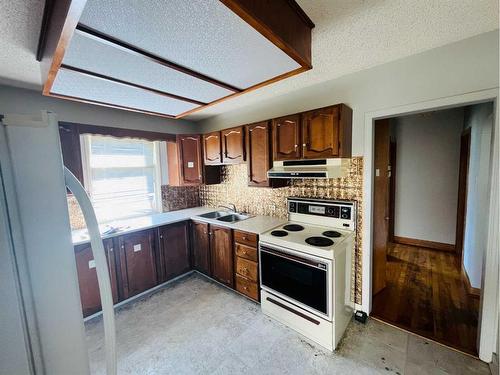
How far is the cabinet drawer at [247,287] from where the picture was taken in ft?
7.97

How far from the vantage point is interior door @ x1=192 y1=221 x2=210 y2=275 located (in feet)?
9.68

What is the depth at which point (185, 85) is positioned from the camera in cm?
184

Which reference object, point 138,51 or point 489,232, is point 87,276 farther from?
point 489,232

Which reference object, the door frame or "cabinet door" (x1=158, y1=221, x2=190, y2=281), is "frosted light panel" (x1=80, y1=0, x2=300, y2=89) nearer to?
the door frame

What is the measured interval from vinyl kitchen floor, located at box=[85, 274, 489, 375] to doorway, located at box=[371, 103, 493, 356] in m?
0.25

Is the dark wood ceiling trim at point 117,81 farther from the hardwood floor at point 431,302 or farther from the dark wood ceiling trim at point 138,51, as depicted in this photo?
the hardwood floor at point 431,302

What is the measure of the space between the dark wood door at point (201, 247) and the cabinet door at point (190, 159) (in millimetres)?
689

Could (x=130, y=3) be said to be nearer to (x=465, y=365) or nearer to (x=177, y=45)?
(x=177, y=45)

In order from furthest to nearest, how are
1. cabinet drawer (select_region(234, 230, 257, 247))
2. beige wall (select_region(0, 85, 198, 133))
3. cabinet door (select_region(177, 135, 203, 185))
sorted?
cabinet door (select_region(177, 135, 203, 185)) → cabinet drawer (select_region(234, 230, 257, 247)) → beige wall (select_region(0, 85, 198, 133))

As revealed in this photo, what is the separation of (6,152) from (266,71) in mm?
1523

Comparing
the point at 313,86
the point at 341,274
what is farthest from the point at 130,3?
the point at 341,274

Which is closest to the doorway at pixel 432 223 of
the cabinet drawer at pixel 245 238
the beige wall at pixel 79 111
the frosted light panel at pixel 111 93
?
the cabinet drawer at pixel 245 238

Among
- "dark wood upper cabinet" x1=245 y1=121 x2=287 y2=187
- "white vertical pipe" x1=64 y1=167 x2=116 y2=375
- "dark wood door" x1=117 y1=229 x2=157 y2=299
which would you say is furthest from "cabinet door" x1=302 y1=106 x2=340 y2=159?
"dark wood door" x1=117 y1=229 x2=157 y2=299

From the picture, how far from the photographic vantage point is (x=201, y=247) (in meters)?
3.04
